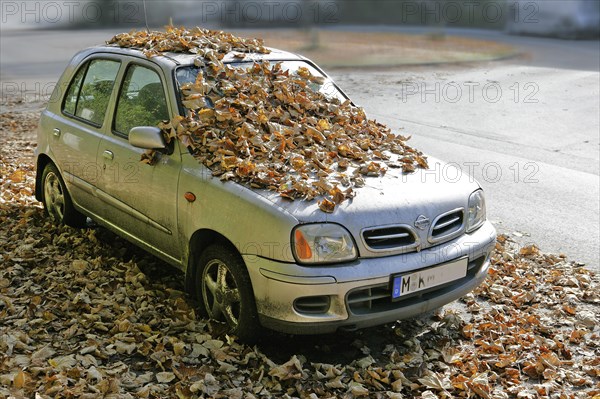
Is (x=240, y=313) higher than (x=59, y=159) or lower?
lower

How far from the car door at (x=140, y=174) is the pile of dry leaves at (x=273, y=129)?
0.22m

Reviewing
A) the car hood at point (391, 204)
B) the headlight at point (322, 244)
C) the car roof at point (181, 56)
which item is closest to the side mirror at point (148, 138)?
the car roof at point (181, 56)

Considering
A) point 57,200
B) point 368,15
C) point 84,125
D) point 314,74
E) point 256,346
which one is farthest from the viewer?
point 368,15

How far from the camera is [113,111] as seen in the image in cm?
566

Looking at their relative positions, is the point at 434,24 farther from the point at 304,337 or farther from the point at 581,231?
the point at 304,337

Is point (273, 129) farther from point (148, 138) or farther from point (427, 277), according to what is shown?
point (427, 277)

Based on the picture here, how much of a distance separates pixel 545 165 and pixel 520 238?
10.5 feet

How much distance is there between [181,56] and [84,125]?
1.08 meters

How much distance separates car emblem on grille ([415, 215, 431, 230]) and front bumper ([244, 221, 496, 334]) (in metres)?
0.15

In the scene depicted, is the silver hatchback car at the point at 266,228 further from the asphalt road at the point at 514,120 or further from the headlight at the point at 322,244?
the asphalt road at the point at 514,120

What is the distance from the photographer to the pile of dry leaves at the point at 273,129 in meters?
4.64

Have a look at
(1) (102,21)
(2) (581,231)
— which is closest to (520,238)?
(2) (581,231)

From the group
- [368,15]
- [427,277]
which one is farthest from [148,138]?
[368,15]

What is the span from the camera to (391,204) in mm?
4375
